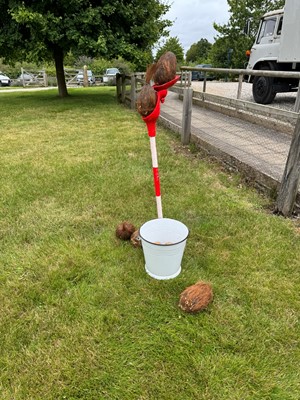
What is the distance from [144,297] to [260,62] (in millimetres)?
7761

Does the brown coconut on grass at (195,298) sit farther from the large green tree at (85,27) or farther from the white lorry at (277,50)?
the large green tree at (85,27)

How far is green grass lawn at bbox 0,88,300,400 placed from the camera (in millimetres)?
1454

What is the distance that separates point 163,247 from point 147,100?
91cm

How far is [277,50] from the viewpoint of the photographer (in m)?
7.24

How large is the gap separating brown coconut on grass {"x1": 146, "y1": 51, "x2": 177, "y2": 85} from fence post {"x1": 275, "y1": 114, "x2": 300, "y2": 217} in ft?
4.07

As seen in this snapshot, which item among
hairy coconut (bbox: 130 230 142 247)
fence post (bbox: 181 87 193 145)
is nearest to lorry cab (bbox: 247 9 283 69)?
fence post (bbox: 181 87 193 145)

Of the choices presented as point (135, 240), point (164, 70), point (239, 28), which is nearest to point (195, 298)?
point (135, 240)

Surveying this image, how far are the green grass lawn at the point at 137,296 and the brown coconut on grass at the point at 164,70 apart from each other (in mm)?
1241

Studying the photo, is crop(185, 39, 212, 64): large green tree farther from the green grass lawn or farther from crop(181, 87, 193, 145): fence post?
the green grass lawn

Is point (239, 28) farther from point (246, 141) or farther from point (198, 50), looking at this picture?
point (198, 50)

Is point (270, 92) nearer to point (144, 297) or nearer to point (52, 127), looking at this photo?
point (52, 127)

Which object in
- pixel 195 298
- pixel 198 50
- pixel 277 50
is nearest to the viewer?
pixel 195 298

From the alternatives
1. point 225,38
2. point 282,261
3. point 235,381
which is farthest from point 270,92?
point 225,38

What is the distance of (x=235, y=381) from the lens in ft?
4.72
